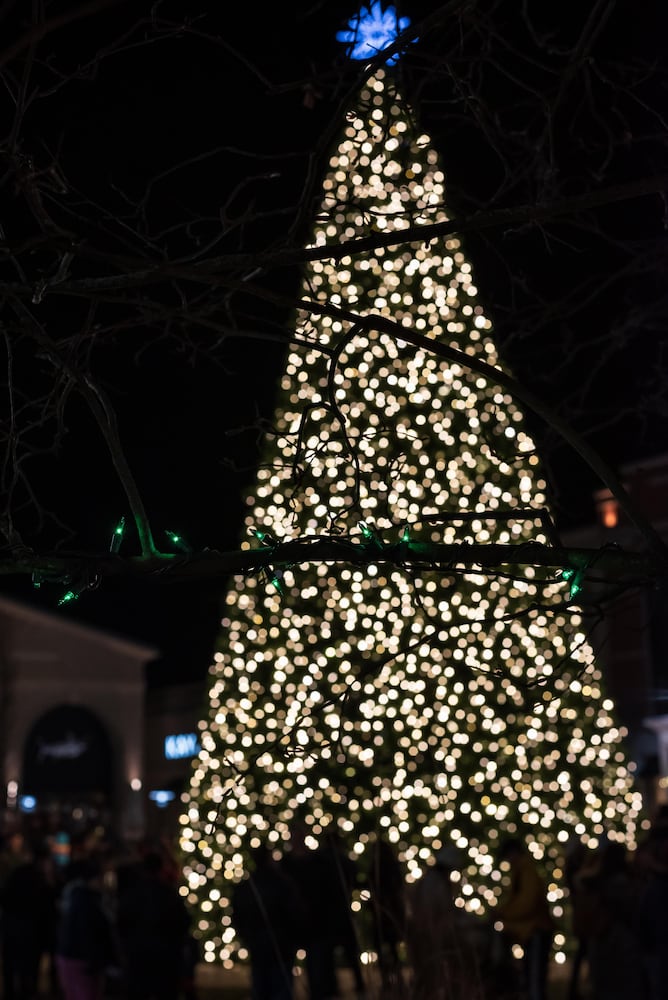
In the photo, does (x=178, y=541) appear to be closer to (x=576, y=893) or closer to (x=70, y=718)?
(x=576, y=893)

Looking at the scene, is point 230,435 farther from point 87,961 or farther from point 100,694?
point 100,694

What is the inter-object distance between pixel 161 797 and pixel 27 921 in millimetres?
32225

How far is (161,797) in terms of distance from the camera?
44125mm

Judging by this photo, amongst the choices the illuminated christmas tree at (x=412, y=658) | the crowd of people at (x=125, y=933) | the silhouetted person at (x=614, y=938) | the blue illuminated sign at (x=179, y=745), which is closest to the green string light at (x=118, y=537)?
the silhouetted person at (x=614, y=938)

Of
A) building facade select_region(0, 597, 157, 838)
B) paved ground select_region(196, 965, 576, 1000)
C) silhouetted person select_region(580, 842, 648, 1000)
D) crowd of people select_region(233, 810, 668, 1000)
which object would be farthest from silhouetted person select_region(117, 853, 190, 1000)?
building facade select_region(0, 597, 157, 838)

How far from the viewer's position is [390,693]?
12.0 metres

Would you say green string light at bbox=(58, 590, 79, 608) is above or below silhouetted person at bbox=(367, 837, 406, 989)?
above

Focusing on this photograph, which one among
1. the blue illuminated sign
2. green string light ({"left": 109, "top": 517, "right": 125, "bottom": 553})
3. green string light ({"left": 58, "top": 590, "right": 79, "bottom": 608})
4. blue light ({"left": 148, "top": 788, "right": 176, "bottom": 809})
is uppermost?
the blue illuminated sign

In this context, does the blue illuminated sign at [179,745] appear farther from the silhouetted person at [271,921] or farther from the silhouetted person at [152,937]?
the silhouetted person at [271,921]

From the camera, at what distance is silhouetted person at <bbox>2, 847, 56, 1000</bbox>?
12.5m

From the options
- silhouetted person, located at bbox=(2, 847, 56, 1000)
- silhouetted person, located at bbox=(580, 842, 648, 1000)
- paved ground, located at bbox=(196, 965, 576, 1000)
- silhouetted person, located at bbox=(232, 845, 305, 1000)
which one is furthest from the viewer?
paved ground, located at bbox=(196, 965, 576, 1000)

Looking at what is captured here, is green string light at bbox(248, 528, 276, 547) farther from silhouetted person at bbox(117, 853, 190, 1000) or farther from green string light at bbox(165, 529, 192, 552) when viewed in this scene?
silhouetted person at bbox(117, 853, 190, 1000)

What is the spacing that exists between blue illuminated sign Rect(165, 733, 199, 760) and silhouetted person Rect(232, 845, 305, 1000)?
122ft

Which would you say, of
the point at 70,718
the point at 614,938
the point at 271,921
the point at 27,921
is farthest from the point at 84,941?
the point at 70,718
